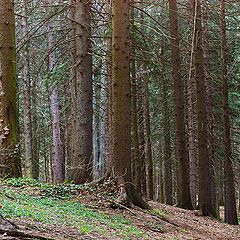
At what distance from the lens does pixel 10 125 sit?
1120cm

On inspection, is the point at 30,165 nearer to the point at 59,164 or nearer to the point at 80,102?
the point at 59,164

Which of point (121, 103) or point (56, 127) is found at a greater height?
point (121, 103)

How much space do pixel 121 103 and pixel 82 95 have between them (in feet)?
7.66

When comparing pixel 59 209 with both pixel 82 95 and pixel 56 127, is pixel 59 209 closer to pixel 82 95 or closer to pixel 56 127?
pixel 82 95

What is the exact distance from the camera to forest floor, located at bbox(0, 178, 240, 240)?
6.29 metres

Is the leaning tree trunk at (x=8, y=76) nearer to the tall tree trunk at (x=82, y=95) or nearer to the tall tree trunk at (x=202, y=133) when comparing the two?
the tall tree trunk at (x=82, y=95)

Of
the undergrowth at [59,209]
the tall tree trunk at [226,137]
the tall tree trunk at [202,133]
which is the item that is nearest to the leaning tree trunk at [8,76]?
the undergrowth at [59,209]

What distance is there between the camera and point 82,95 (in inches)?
502

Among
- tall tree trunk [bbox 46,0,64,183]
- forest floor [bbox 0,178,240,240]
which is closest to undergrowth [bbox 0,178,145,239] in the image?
forest floor [bbox 0,178,240,240]

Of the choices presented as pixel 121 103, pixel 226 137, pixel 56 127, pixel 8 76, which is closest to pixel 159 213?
pixel 121 103

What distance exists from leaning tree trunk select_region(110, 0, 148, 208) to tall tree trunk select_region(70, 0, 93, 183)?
6.42ft

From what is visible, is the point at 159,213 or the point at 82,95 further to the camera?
the point at 82,95

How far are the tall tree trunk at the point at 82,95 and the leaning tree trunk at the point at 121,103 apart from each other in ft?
6.42

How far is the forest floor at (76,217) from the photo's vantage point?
6289mm
